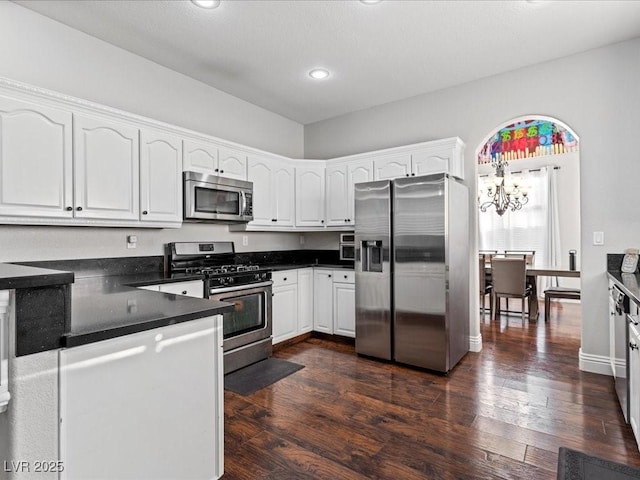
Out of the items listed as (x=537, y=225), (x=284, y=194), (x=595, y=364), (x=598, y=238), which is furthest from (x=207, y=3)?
(x=537, y=225)

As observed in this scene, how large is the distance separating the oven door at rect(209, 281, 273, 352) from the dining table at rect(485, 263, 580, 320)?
11.7 ft

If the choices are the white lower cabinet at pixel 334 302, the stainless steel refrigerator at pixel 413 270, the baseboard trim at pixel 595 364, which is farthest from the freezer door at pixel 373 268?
the baseboard trim at pixel 595 364

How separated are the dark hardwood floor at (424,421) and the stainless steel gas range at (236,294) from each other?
1.42 feet

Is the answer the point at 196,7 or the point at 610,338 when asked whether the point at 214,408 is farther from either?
the point at 610,338

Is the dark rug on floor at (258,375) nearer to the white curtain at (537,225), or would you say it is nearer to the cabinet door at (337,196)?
the cabinet door at (337,196)

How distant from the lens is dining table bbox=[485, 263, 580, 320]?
15.0 ft

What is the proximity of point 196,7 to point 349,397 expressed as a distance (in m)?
3.11

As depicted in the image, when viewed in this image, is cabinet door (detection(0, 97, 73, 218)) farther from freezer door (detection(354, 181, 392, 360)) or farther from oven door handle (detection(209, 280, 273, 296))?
freezer door (detection(354, 181, 392, 360))

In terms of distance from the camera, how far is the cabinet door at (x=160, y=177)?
301 cm

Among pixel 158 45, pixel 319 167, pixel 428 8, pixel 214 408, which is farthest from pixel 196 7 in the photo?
pixel 214 408

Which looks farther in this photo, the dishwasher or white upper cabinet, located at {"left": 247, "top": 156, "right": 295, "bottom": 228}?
white upper cabinet, located at {"left": 247, "top": 156, "right": 295, "bottom": 228}

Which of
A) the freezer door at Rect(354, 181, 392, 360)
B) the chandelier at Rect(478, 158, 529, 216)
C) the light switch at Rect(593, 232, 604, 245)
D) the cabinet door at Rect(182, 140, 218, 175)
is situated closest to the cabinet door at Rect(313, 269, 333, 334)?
the freezer door at Rect(354, 181, 392, 360)

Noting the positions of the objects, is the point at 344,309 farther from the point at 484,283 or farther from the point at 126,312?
the point at 126,312

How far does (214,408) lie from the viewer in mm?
1661
